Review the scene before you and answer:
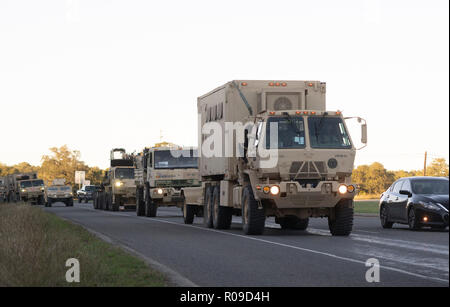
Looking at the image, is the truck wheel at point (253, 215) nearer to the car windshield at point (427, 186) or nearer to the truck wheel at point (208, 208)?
the truck wheel at point (208, 208)

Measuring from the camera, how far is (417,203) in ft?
72.1

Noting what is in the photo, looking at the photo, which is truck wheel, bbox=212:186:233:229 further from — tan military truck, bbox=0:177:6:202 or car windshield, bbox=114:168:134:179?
tan military truck, bbox=0:177:6:202

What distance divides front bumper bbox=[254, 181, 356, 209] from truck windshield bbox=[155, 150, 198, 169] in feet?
44.8

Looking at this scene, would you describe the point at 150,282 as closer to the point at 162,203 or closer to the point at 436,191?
the point at 436,191

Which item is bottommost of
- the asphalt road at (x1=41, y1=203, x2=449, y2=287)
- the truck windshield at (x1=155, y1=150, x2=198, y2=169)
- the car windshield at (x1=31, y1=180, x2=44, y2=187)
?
the asphalt road at (x1=41, y1=203, x2=449, y2=287)

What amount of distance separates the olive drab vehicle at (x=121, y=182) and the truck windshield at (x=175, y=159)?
10720 millimetres

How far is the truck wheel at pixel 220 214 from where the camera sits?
2353 cm

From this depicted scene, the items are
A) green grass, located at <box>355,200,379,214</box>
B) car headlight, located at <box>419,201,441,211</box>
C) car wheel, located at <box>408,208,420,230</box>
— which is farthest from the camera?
green grass, located at <box>355,200,379,214</box>

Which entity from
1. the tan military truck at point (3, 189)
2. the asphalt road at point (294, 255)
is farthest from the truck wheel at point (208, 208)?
the tan military truck at point (3, 189)

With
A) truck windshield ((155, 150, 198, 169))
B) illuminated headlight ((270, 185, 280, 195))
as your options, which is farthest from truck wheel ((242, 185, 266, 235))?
truck windshield ((155, 150, 198, 169))

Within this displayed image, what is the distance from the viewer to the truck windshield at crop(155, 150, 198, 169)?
33.7 metres
